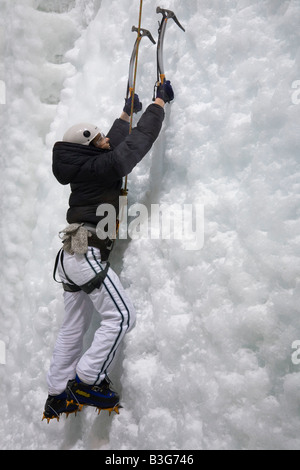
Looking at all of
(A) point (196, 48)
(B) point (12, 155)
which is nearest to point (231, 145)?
(A) point (196, 48)

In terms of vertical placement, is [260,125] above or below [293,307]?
above

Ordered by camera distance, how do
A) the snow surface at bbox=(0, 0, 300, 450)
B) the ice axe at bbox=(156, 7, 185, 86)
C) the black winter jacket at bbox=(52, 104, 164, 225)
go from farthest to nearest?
the ice axe at bbox=(156, 7, 185, 86)
the black winter jacket at bbox=(52, 104, 164, 225)
the snow surface at bbox=(0, 0, 300, 450)

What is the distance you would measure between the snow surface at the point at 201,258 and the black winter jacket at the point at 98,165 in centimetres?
26

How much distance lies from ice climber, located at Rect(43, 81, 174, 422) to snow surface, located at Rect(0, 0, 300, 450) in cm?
18

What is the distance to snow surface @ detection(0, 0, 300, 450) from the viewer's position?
202cm

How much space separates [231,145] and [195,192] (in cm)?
33

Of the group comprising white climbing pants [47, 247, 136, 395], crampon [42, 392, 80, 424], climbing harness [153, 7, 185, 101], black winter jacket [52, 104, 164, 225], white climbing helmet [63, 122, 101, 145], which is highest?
climbing harness [153, 7, 185, 101]

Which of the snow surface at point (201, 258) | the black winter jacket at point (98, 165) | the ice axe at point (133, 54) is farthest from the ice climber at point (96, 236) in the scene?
the ice axe at point (133, 54)

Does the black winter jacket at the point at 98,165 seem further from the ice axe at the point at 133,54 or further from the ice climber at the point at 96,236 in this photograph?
the ice axe at the point at 133,54

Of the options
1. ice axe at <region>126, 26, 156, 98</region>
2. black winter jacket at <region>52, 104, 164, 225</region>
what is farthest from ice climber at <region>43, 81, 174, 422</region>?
ice axe at <region>126, 26, 156, 98</region>

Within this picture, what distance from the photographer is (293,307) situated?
1945 millimetres

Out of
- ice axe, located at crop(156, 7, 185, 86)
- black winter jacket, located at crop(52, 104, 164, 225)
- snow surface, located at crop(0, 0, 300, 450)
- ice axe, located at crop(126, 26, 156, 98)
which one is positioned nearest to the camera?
snow surface, located at crop(0, 0, 300, 450)

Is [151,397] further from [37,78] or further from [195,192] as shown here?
[37,78]

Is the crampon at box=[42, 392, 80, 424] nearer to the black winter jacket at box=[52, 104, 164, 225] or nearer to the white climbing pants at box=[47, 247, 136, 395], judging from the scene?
the white climbing pants at box=[47, 247, 136, 395]
